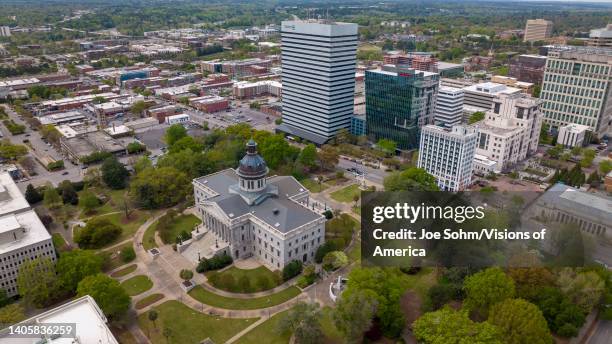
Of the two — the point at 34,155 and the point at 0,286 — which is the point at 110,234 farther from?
the point at 34,155

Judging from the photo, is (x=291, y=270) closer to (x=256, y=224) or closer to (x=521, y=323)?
(x=256, y=224)

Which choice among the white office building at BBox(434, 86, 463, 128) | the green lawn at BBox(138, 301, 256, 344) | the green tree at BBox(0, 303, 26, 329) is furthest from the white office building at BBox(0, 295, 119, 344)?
the white office building at BBox(434, 86, 463, 128)

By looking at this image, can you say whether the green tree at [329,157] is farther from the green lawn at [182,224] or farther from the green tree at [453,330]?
the green tree at [453,330]

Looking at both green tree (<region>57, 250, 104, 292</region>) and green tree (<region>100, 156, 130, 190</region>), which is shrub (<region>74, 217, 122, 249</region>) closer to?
green tree (<region>57, 250, 104, 292</region>)

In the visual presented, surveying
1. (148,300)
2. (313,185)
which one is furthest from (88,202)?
(313,185)

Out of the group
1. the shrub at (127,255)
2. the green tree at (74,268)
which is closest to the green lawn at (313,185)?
the shrub at (127,255)
